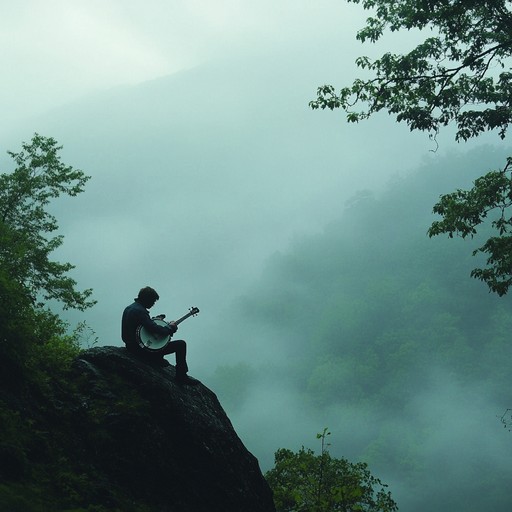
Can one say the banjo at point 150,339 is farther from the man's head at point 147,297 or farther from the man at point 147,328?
the man's head at point 147,297

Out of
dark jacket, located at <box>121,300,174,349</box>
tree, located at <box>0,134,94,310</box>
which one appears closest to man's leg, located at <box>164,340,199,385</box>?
dark jacket, located at <box>121,300,174,349</box>

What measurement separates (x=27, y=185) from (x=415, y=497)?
144 metres

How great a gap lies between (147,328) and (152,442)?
211 centimetres

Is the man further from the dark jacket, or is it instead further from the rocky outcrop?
the rocky outcrop

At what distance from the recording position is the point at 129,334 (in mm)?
9305

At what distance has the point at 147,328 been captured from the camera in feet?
30.3

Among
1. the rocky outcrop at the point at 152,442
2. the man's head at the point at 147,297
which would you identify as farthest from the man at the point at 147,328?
the rocky outcrop at the point at 152,442

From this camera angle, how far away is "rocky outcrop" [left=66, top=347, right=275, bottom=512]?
7.04 metres

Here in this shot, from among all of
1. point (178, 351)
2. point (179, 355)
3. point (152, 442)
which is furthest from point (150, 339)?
point (152, 442)

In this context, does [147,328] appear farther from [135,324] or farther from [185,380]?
[185,380]

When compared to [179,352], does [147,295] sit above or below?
above

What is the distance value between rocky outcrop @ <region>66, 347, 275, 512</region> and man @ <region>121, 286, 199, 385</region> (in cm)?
20

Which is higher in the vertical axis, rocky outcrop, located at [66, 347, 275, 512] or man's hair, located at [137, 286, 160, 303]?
man's hair, located at [137, 286, 160, 303]

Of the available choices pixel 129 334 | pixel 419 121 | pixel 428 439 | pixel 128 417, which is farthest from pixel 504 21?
pixel 428 439
